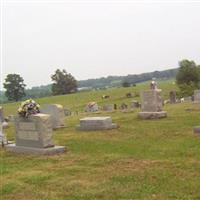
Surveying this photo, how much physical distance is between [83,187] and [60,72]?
273ft

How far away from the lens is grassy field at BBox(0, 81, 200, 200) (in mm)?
7734

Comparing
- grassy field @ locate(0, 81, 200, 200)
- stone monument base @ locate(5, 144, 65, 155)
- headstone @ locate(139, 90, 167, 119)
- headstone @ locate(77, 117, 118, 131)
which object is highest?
headstone @ locate(139, 90, 167, 119)

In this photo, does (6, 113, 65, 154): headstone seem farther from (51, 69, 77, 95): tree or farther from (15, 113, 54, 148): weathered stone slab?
(51, 69, 77, 95): tree

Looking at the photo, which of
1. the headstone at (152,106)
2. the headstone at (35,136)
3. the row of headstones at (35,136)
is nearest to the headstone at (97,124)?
the headstone at (152,106)

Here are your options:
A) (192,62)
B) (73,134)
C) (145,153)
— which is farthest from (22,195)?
(192,62)

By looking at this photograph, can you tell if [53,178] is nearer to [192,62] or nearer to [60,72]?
[192,62]

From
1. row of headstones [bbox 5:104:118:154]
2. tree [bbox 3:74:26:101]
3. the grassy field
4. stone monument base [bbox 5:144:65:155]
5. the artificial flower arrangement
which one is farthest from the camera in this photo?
tree [bbox 3:74:26:101]

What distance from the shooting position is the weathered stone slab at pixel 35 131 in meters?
13.0

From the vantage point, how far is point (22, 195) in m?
8.18

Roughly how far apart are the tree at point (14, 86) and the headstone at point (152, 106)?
67443 mm

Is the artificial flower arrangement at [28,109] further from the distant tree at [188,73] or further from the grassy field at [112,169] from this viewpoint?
the distant tree at [188,73]

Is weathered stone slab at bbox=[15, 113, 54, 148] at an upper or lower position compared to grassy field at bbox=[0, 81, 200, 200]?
upper

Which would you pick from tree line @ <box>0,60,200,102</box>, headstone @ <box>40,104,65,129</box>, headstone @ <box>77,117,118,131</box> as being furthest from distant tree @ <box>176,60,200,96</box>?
headstone @ <box>77,117,118,131</box>

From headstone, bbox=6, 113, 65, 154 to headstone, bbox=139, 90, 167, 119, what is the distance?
763 cm
